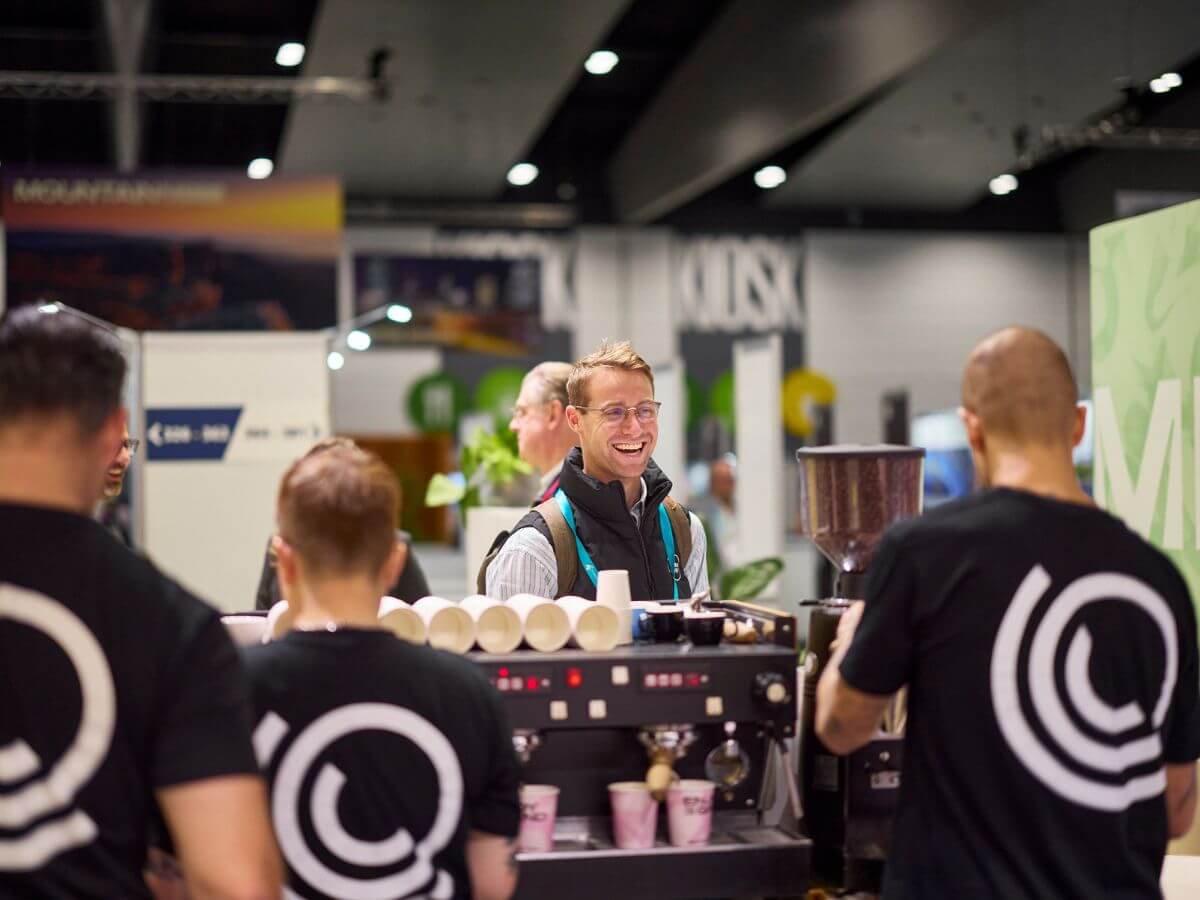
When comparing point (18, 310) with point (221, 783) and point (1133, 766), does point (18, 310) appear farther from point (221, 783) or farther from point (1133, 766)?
point (1133, 766)

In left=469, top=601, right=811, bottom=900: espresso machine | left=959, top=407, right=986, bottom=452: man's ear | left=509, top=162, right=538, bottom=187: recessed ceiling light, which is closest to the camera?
left=959, top=407, right=986, bottom=452: man's ear

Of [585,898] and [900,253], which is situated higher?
[900,253]

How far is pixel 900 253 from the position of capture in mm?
14805

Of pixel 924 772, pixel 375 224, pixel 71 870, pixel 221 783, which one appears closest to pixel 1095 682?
pixel 924 772

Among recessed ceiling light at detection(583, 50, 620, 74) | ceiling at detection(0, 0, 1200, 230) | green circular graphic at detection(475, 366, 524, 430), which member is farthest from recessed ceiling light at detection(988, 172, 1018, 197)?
green circular graphic at detection(475, 366, 524, 430)

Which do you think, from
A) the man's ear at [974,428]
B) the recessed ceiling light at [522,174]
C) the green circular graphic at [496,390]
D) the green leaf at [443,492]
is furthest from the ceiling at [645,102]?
the man's ear at [974,428]

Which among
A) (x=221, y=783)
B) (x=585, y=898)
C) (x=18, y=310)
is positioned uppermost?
(x=18, y=310)

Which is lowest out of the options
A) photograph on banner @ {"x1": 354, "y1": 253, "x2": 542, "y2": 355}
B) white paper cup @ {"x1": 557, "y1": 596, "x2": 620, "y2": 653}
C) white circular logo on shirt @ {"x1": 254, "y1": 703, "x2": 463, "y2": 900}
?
white circular logo on shirt @ {"x1": 254, "y1": 703, "x2": 463, "y2": 900}

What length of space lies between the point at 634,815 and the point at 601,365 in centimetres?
116

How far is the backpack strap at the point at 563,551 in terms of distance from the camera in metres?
3.04

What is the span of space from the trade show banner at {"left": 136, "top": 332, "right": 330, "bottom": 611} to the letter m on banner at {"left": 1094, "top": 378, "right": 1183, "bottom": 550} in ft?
11.8

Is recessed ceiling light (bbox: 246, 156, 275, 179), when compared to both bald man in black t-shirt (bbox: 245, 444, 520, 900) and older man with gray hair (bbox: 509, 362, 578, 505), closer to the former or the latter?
older man with gray hair (bbox: 509, 362, 578, 505)

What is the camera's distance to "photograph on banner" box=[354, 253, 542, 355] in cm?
1319

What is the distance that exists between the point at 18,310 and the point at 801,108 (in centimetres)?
831
